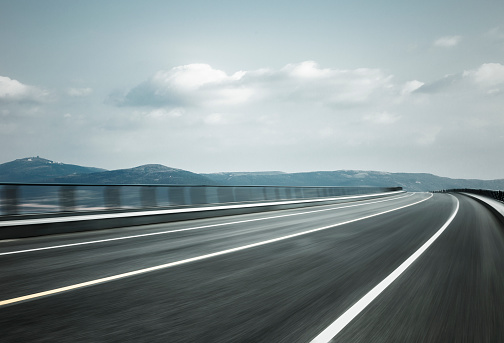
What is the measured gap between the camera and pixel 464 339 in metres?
3.95

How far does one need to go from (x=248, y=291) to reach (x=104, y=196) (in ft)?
40.3

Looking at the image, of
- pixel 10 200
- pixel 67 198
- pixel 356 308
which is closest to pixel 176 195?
pixel 67 198

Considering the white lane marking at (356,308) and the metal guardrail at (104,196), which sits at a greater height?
the metal guardrail at (104,196)

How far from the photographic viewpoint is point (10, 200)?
13117mm

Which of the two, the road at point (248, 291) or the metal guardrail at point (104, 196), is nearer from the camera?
the road at point (248, 291)

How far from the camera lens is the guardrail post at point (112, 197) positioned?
54.0ft

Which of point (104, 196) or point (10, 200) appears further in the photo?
point (104, 196)

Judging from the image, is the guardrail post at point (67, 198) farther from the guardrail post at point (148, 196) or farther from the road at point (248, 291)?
the road at point (248, 291)

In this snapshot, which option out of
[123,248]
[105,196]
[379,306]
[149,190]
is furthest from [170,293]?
[149,190]

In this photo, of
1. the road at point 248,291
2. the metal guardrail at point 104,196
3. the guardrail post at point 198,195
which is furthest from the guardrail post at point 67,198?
the guardrail post at point 198,195

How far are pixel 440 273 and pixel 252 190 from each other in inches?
792

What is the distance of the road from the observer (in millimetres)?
4039

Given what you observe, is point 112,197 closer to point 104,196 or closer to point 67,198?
point 104,196

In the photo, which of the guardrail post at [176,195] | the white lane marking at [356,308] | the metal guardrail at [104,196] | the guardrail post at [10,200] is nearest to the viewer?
the white lane marking at [356,308]
